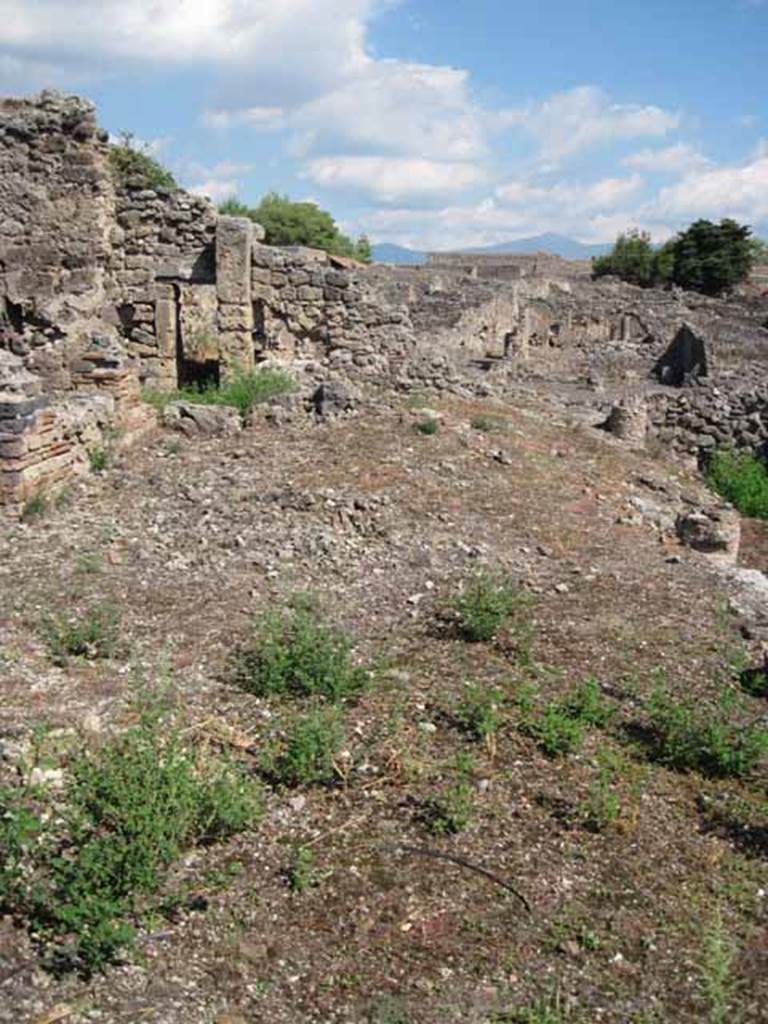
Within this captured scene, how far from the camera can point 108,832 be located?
4.13m

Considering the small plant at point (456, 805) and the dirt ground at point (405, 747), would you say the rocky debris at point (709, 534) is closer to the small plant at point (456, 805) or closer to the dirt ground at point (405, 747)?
the dirt ground at point (405, 747)

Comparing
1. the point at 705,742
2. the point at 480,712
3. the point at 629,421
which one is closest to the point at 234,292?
the point at 629,421

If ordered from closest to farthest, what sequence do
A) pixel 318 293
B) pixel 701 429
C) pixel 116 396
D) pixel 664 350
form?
pixel 116 396 → pixel 318 293 → pixel 701 429 → pixel 664 350

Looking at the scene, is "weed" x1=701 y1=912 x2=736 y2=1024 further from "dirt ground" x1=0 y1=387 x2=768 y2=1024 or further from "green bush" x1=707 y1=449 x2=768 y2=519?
"green bush" x1=707 y1=449 x2=768 y2=519

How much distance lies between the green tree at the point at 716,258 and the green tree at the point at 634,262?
7.60 feet

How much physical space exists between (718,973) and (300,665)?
2.82 m

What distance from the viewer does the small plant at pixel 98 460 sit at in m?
9.70

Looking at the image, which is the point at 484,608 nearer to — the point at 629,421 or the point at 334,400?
the point at 334,400

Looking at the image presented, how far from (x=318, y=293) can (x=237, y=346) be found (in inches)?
54.0

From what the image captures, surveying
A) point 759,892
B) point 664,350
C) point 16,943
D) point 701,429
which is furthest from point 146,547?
point 664,350

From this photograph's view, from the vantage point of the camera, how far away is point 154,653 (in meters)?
5.98

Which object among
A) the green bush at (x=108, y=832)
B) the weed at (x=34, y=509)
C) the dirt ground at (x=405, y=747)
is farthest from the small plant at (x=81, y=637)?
the weed at (x=34, y=509)

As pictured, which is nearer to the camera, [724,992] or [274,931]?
[724,992]

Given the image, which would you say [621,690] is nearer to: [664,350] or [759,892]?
[759,892]
